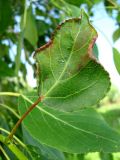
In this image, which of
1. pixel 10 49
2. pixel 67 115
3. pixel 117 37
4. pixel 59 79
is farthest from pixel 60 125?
pixel 10 49

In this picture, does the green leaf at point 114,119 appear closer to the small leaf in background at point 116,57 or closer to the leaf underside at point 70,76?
the small leaf in background at point 116,57

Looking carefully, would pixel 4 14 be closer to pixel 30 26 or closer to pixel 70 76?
pixel 30 26

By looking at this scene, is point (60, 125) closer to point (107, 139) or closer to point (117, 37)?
point (107, 139)

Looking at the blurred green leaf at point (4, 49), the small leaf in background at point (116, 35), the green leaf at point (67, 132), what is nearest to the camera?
the green leaf at point (67, 132)

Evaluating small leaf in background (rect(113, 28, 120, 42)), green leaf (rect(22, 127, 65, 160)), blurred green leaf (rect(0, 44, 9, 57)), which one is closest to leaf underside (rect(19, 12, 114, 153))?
green leaf (rect(22, 127, 65, 160))

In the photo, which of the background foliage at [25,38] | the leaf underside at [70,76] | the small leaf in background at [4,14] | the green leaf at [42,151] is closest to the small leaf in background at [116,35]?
the background foliage at [25,38]

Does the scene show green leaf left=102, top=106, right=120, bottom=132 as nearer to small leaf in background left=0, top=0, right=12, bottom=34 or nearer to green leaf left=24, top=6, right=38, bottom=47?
small leaf in background left=0, top=0, right=12, bottom=34

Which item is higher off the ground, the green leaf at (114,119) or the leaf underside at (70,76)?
the leaf underside at (70,76)

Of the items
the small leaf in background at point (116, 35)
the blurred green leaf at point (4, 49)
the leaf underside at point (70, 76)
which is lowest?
the small leaf in background at point (116, 35)
